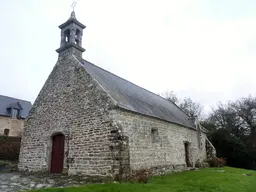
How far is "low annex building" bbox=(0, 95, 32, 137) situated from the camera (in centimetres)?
2705

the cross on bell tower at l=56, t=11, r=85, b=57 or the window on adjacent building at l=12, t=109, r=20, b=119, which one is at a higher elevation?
the cross on bell tower at l=56, t=11, r=85, b=57

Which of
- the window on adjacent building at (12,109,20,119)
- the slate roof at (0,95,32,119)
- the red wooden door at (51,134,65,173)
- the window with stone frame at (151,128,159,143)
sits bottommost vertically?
the red wooden door at (51,134,65,173)

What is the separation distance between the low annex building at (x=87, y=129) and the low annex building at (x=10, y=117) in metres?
15.3

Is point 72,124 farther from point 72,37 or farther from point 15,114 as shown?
point 15,114

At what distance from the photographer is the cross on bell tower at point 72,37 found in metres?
13.6

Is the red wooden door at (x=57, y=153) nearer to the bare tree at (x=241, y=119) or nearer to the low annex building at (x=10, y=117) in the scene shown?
the low annex building at (x=10, y=117)

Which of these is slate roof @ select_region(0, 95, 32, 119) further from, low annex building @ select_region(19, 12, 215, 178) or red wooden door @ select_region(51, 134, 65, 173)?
red wooden door @ select_region(51, 134, 65, 173)

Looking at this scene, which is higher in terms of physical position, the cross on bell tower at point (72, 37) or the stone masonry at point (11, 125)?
the cross on bell tower at point (72, 37)

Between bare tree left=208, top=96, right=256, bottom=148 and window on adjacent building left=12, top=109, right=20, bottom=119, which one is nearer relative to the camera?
bare tree left=208, top=96, right=256, bottom=148

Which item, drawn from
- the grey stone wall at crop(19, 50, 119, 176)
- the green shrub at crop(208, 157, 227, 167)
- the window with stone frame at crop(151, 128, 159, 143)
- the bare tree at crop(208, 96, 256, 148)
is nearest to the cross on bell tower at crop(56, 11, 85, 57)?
the grey stone wall at crop(19, 50, 119, 176)

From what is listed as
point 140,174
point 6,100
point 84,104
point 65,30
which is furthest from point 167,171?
point 6,100

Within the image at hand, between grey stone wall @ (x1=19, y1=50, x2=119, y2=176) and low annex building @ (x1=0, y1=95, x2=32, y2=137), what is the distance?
15251 millimetres

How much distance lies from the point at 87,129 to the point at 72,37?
628 centimetres

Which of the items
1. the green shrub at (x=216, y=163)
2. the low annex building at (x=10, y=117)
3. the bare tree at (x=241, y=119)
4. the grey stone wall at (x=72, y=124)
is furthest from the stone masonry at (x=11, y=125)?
the bare tree at (x=241, y=119)
